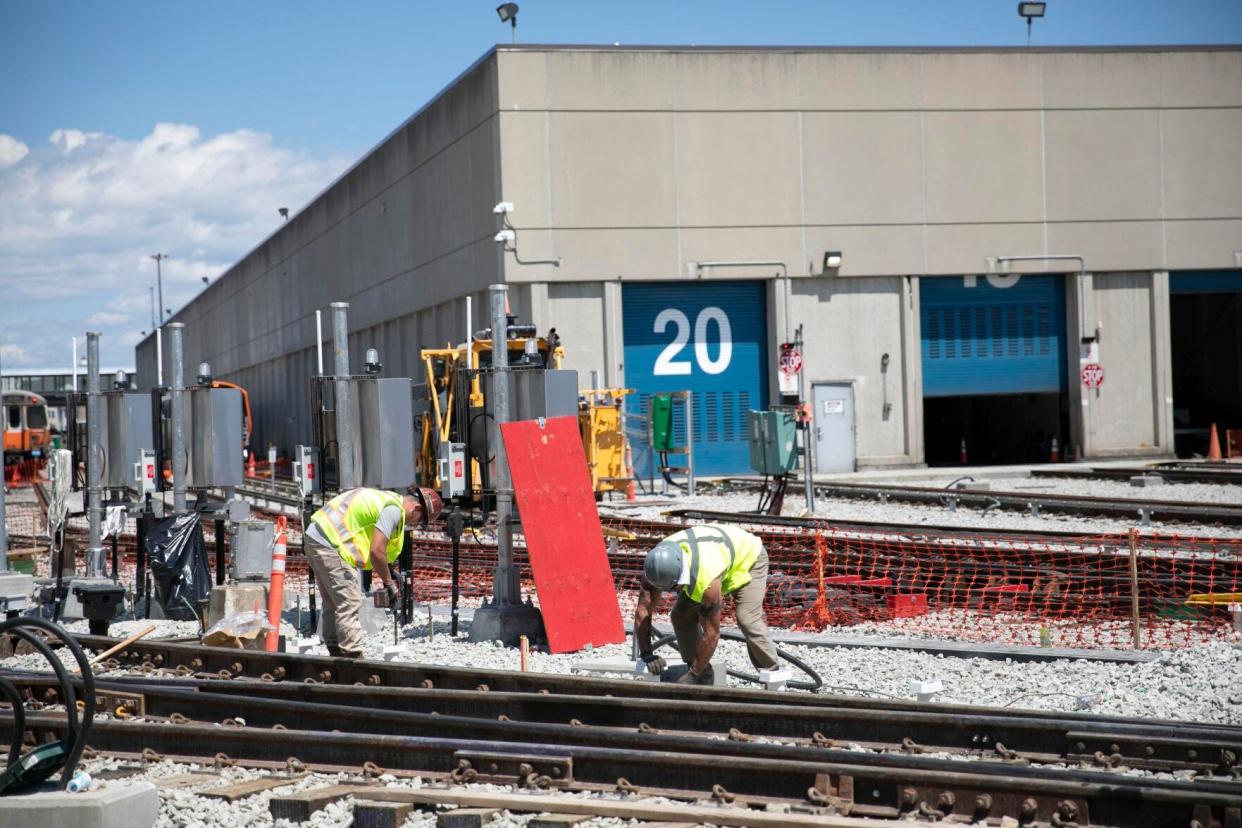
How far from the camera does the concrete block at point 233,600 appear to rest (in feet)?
43.7

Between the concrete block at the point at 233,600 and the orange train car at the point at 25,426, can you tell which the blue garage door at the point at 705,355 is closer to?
the concrete block at the point at 233,600

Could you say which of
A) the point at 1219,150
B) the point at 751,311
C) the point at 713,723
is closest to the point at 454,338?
the point at 751,311

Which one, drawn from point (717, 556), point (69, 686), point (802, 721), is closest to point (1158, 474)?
point (717, 556)

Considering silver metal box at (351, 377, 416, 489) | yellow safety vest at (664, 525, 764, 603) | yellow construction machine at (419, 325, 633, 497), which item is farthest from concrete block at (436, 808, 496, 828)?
yellow construction machine at (419, 325, 633, 497)

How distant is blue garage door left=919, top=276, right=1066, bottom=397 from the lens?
37.2 metres

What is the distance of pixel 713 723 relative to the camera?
8539 millimetres

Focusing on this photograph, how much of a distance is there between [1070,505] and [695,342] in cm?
1382

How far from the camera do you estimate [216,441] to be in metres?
16.0

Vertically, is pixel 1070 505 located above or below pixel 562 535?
below

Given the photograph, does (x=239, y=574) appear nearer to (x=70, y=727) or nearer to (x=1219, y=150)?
(x=70, y=727)

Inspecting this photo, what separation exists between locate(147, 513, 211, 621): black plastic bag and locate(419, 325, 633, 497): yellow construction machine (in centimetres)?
323

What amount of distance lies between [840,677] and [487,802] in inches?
173

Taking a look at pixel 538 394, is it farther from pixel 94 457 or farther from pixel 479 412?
pixel 479 412

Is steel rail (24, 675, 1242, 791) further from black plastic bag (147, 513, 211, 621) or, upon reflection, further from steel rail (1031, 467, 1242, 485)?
steel rail (1031, 467, 1242, 485)
